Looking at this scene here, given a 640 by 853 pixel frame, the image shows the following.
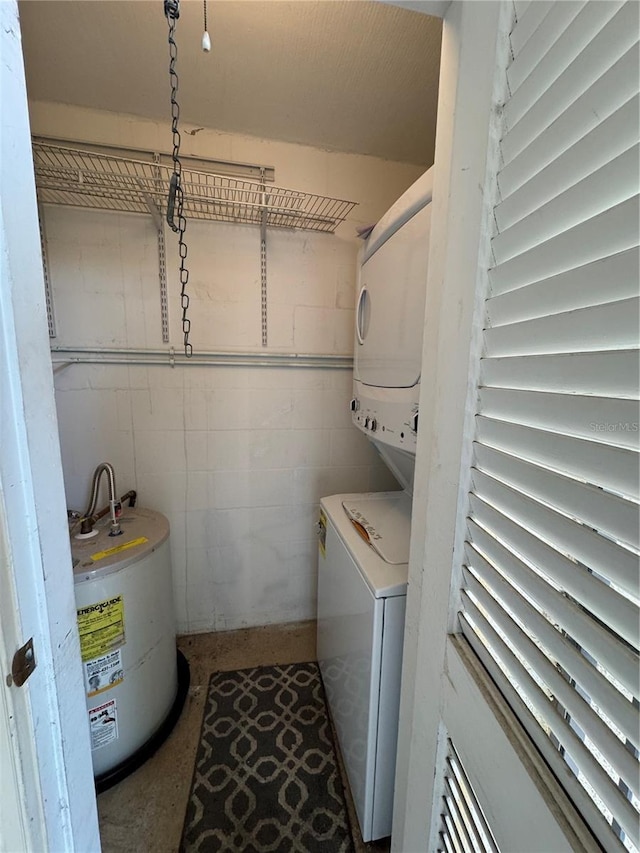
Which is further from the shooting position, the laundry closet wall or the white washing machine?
the laundry closet wall

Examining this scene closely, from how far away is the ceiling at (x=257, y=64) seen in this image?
3.58 ft

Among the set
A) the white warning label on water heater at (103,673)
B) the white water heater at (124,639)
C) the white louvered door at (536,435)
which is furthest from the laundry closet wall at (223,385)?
the white louvered door at (536,435)

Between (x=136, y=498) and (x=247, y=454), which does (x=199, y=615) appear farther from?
(x=247, y=454)

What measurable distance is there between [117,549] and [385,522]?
101 centimetres

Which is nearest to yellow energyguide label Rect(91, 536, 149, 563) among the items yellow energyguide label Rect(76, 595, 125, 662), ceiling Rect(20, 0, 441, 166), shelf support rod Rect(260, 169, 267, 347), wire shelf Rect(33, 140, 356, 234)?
yellow energyguide label Rect(76, 595, 125, 662)

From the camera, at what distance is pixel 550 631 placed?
16.7 inches

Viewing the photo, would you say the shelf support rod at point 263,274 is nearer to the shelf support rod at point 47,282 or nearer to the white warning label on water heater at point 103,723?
the shelf support rod at point 47,282

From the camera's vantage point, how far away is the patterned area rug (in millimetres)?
1157

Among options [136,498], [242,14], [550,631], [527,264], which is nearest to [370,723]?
[550,631]

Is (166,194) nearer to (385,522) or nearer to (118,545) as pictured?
(118,545)

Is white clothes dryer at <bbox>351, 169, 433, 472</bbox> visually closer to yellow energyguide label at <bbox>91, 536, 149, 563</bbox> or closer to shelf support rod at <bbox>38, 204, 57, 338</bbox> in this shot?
yellow energyguide label at <bbox>91, 536, 149, 563</bbox>

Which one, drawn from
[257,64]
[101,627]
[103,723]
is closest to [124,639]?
[101,627]

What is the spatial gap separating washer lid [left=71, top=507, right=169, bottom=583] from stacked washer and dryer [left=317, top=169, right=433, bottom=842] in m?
0.73

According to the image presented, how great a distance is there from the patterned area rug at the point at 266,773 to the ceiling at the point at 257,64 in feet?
8.52
